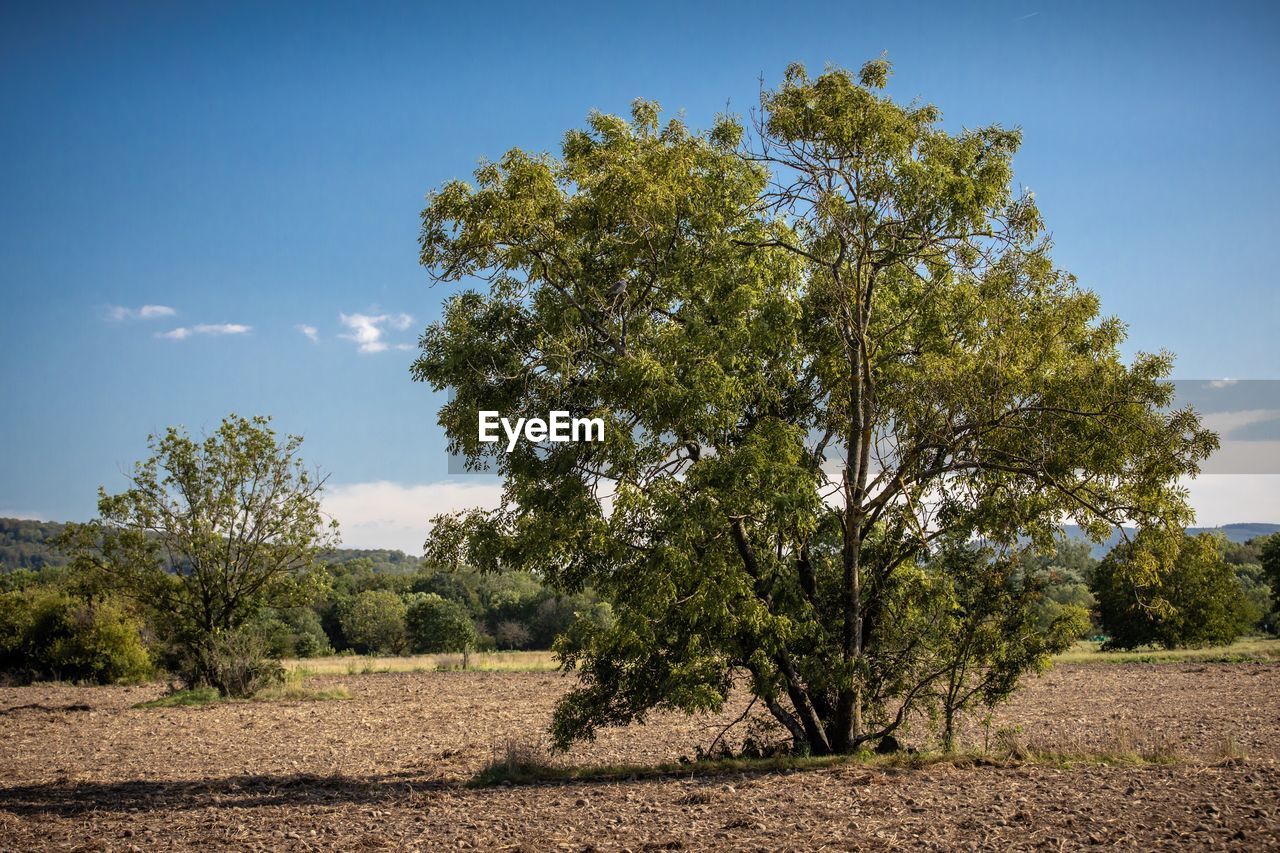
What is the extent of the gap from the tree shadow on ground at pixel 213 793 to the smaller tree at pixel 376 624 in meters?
45.6

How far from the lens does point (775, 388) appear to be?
42.1ft

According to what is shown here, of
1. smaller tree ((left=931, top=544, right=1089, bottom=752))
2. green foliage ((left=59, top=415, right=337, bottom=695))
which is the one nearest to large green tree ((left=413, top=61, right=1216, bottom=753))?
smaller tree ((left=931, top=544, right=1089, bottom=752))

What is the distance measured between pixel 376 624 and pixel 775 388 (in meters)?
52.2

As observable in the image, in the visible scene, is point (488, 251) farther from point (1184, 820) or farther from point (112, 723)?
point (112, 723)

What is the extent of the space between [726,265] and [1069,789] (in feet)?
23.3

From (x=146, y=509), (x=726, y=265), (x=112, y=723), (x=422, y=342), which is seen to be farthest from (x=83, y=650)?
(x=726, y=265)

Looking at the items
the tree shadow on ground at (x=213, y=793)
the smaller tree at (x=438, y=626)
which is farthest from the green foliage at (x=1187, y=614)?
the tree shadow on ground at (x=213, y=793)

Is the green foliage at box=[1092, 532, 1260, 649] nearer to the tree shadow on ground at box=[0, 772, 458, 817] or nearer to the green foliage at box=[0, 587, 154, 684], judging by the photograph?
the tree shadow on ground at box=[0, 772, 458, 817]

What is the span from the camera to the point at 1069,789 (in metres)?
9.66

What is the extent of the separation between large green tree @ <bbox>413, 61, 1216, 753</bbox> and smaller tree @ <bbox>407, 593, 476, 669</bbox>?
39666 millimetres

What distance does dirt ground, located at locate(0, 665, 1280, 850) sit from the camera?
8.46 meters

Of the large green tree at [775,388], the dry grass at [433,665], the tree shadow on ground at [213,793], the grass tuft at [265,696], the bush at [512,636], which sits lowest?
the bush at [512,636]

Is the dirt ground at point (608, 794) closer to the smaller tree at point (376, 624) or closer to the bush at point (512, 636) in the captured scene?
the smaller tree at point (376, 624)

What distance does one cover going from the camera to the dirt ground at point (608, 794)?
8.46 m
